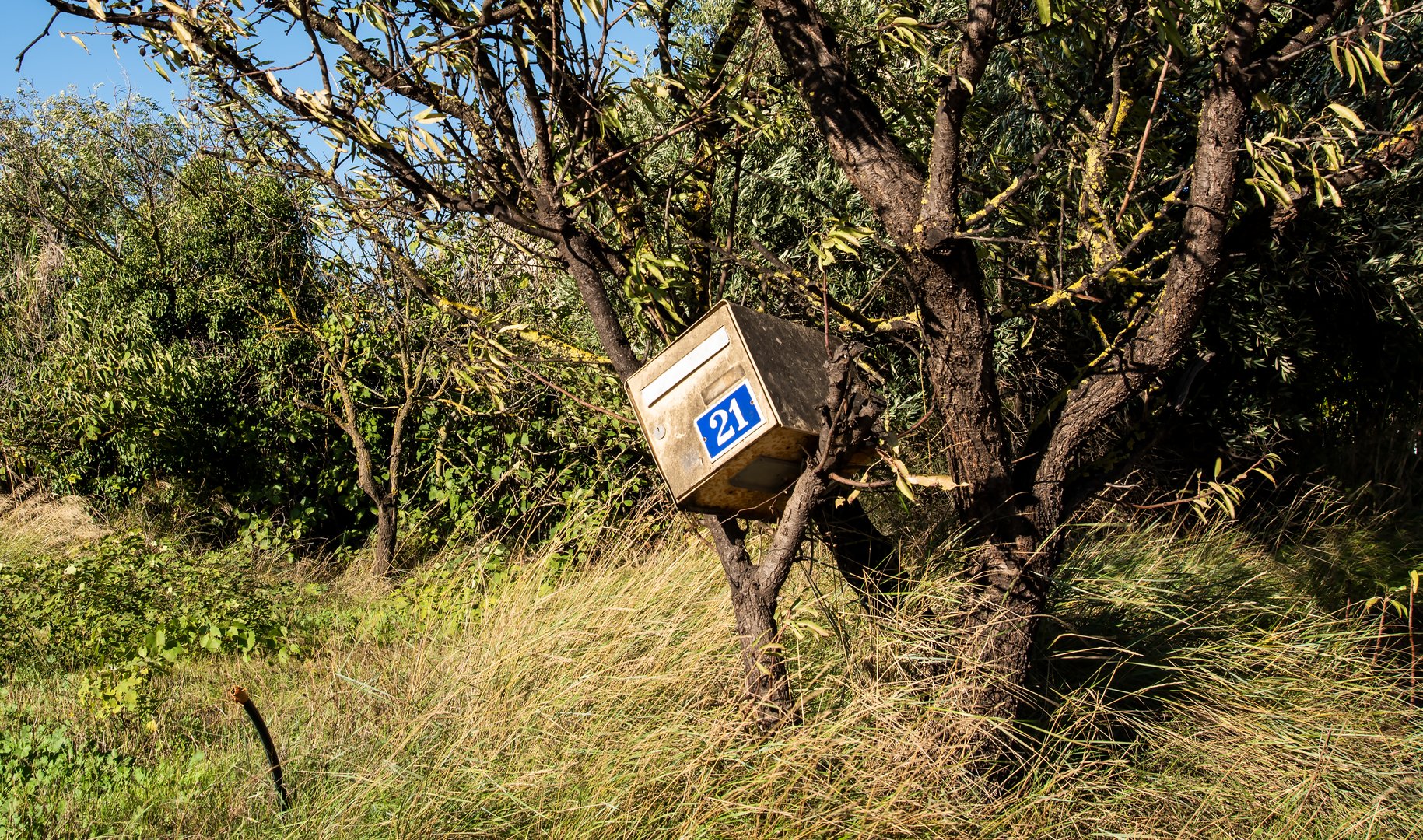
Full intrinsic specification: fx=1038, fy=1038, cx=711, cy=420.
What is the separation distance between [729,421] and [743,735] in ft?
3.27

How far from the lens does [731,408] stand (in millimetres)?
2717

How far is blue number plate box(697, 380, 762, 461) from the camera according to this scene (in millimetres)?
2686

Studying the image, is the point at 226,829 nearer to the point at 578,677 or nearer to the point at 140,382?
the point at 578,677

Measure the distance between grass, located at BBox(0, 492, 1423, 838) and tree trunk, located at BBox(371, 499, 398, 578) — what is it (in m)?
2.63

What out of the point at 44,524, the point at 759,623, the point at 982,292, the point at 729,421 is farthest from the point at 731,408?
the point at 44,524

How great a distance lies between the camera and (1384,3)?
267 centimetres

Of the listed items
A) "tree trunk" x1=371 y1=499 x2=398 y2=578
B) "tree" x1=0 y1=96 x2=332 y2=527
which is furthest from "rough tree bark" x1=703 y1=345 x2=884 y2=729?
"tree" x1=0 y1=96 x2=332 y2=527

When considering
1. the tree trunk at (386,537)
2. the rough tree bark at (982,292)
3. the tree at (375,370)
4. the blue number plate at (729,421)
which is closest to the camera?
the blue number plate at (729,421)

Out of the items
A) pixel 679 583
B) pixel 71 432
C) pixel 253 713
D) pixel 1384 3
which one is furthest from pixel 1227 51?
pixel 71 432

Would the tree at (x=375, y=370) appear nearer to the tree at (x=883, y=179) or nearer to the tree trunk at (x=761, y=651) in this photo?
the tree at (x=883, y=179)

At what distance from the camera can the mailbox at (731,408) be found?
2.69 metres

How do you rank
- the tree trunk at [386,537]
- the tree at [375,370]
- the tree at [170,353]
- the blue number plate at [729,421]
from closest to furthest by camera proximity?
the blue number plate at [729,421] → the tree at [375,370] → the tree trunk at [386,537] → the tree at [170,353]

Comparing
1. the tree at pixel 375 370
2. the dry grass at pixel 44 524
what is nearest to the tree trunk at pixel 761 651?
the tree at pixel 375 370

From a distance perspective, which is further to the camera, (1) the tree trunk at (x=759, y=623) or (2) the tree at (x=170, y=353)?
(2) the tree at (x=170, y=353)
